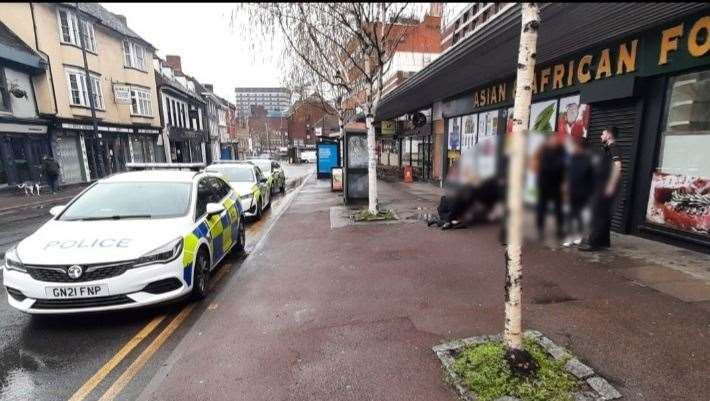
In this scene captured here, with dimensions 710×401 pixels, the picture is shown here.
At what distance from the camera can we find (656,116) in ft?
21.2

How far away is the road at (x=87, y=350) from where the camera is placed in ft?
10.7

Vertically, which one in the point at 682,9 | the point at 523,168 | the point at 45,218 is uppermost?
the point at 682,9

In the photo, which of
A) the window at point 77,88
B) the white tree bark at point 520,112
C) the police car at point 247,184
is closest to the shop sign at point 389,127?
the police car at point 247,184

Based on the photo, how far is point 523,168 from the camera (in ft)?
2.70

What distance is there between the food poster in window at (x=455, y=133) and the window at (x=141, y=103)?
22301mm

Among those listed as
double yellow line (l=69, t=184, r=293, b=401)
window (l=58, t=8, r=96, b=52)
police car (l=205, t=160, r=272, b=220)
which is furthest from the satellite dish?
window (l=58, t=8, r=96, b=52)

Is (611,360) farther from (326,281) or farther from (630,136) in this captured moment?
(630,136)

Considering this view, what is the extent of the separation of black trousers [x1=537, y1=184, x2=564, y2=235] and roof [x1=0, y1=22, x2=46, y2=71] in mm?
22980

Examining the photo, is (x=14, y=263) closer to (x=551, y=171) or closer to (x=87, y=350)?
(x=87, y=350)

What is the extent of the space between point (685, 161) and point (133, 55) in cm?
3034

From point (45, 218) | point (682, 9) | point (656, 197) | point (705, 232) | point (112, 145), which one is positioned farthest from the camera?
point (112, 145)

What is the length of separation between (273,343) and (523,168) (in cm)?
360

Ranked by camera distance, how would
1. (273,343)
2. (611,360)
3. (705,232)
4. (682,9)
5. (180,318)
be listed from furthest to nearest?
(705,232) < (682,9) < (180,318) < (273,343) < (611,360)

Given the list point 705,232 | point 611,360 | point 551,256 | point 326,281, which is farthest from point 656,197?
point 326,281
